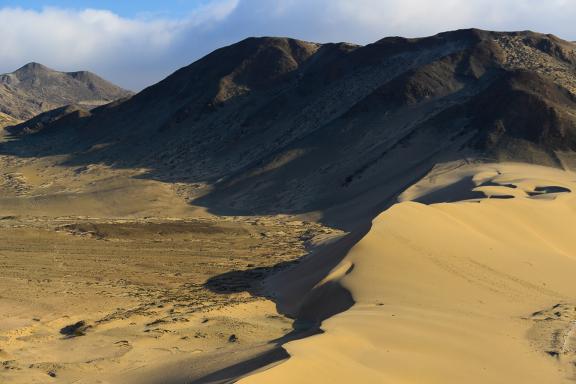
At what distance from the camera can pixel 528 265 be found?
619 inches

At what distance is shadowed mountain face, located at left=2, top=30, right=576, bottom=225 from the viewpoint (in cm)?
3497

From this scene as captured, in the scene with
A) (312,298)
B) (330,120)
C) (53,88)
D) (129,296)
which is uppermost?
(53,88)

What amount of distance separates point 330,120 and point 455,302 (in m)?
34.9

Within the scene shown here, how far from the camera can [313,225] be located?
3014cm

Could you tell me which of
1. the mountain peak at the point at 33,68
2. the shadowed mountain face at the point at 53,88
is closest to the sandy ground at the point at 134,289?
the shadowed mountain face at the point at 53,88

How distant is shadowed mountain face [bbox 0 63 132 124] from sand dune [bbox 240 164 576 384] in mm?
119226

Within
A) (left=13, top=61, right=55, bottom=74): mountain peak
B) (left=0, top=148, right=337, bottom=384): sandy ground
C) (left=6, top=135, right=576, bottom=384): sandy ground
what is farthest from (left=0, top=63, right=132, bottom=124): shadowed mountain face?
(left=6, top=135, right=576, bottom=384): sandy ground

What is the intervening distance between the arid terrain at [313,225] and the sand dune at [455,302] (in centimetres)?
6

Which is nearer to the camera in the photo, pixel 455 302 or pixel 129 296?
pixel 455 302

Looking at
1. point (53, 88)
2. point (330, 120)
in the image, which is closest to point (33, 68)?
point (53, 88)

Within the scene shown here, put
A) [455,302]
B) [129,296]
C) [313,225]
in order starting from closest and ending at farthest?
[455,302] < [129,296] < [313,225]

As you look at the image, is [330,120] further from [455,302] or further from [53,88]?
[53,88]

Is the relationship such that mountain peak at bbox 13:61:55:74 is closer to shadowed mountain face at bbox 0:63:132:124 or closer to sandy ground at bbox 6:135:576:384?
shadowed mountain face at bbox 0:63:132:124

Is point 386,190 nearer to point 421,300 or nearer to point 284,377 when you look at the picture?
point 421,300
